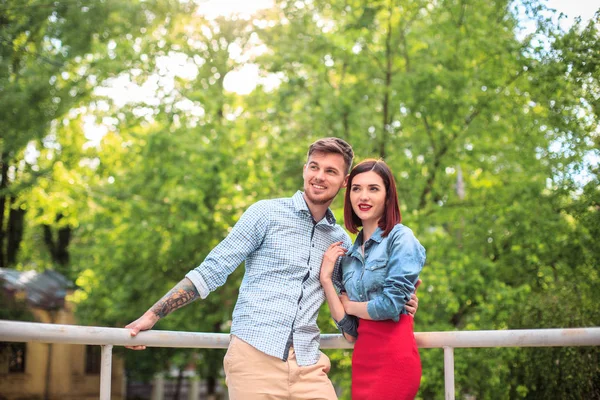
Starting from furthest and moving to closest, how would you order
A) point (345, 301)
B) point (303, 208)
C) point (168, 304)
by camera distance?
point (303, 208) < point (345, 301) < point (168, 304)

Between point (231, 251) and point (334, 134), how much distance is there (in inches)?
366

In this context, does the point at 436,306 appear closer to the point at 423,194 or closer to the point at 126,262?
the point at 423,194

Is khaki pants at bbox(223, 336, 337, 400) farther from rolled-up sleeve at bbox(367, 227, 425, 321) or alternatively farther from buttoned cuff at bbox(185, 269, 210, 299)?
rolled-up sleeve at bbox(367, 227, 425, 321)

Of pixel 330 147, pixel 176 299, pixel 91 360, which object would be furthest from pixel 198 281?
pixel 91 360

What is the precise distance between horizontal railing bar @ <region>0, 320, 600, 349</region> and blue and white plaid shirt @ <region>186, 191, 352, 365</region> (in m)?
0.20

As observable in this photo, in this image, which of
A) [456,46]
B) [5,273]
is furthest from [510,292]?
[5,273]

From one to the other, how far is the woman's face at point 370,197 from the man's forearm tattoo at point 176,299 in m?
0.75

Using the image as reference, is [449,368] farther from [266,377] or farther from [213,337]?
[213,337]

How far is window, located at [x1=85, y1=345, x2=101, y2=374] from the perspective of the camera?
85.3ft

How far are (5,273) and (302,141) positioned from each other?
13.0m

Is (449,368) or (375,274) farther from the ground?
(375,274)

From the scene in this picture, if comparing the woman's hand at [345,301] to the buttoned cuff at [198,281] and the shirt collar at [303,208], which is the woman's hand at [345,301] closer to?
the shirt collar at [303,208]

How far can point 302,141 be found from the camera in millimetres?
12586

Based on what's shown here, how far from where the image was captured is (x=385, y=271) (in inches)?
101
